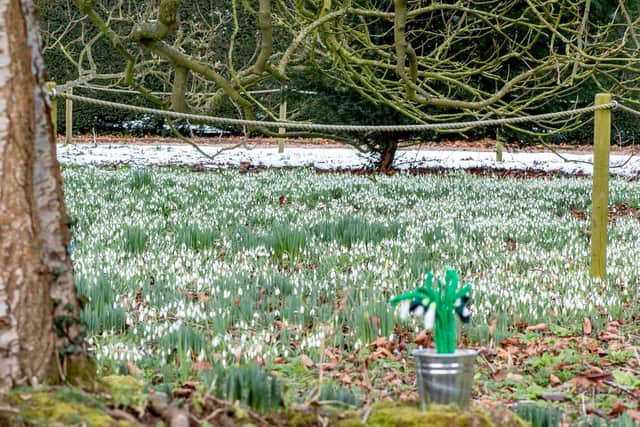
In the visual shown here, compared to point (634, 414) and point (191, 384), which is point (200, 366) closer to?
point (191, 384)

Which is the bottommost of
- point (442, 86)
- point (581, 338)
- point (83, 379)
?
point (581, 338)

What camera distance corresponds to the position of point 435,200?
33.5 ft

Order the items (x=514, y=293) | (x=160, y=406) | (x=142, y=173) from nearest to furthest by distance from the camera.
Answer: (x=160, y=406) → (x=514, y=293) → (x=142, y=173)

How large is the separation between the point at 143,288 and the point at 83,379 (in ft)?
8.39

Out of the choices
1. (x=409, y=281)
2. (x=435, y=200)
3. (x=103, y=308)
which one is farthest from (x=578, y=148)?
(x=103, y=308)

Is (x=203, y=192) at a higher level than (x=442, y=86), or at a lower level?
lower

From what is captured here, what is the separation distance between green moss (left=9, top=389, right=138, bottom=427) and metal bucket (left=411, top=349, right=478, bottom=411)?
0.86 meters

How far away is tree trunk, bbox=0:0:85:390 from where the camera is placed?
2424 millimetres

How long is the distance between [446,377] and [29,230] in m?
1.31

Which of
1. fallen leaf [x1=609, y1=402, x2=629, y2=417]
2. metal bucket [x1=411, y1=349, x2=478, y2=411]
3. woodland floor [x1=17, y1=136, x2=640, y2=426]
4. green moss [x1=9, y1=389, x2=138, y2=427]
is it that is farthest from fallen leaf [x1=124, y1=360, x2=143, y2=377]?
fallen leaf [x1=609, y1=402, x2=629, y2=417]

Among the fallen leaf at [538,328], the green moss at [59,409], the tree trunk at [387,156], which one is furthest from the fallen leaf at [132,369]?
the tree trunk at [387,156]

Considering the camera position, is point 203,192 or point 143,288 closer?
point 143,288

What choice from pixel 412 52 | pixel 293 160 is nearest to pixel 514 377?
pixel 412 52

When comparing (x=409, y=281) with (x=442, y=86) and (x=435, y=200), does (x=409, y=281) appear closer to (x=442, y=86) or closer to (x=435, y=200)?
(x=435, y=200)
